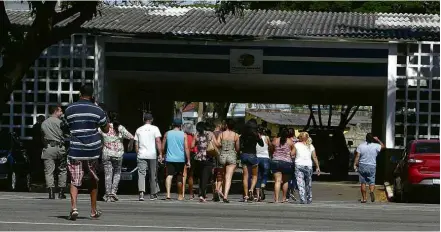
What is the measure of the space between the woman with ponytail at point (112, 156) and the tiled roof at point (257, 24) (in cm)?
664

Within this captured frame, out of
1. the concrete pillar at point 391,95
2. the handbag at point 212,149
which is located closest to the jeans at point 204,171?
the handbag at point 212,149

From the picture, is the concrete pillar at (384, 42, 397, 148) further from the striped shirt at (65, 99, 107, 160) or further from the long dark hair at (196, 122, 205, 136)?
the striped shirt at (65, 99, 107, 160)

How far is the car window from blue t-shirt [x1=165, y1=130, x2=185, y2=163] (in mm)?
5342

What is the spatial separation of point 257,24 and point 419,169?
8.62 metres

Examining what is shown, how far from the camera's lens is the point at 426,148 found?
21.3 metres

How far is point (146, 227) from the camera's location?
1218 cm

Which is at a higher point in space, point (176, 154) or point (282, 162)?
point (176, 154)

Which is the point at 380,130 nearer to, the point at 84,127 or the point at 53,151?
the point at 53,151

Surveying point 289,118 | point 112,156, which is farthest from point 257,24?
point 289,118

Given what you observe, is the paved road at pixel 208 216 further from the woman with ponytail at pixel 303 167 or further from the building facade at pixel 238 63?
the building facade at pixel 238 63

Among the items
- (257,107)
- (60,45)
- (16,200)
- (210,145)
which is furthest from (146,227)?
(257,107)

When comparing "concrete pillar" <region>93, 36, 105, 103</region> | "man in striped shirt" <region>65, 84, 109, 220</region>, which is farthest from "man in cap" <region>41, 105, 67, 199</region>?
"concrete pillar" <region>93, 36, 105, 103</region>

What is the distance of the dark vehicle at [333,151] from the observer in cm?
3425

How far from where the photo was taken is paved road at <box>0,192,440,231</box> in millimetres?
12445
